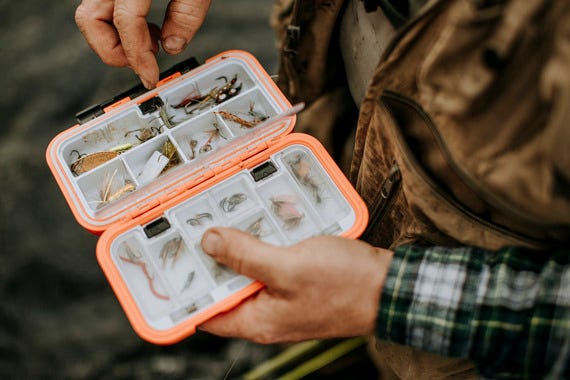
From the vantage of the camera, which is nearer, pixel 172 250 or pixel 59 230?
pixel 172 250

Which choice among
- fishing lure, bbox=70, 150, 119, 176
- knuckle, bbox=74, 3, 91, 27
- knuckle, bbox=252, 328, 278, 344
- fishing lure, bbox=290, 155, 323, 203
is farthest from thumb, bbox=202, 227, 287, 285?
knuckle, bbox=74, 3, 91, 27

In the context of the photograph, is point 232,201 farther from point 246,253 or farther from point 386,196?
point 386,196

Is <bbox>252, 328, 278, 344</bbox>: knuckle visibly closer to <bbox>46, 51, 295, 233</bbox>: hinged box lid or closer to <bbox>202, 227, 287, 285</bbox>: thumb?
<bbox>202, 227, 287, 285</bbox>: thumb

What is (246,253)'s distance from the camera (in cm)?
107

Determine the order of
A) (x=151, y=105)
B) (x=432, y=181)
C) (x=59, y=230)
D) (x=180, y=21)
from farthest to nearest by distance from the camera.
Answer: (x=59, y=230) < (x=151, y=105) < (x=180, y=21) < (x=432, y=181)

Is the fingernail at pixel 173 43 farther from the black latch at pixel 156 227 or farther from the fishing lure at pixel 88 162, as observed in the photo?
the black latch at pixel 156 227

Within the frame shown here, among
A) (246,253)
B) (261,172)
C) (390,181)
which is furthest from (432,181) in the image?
(261,172)

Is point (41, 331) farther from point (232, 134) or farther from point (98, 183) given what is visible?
point (232, 134)

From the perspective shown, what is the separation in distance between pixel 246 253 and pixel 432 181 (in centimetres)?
45

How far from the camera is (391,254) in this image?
1.05 meters

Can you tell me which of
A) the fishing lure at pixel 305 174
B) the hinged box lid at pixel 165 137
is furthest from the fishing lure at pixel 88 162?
the fishing lure at pixel 305 174

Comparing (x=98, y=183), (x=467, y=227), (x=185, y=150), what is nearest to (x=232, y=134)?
(x=185, y=150)

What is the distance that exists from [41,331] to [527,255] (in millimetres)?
2172

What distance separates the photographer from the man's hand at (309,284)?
1013 millimetres
